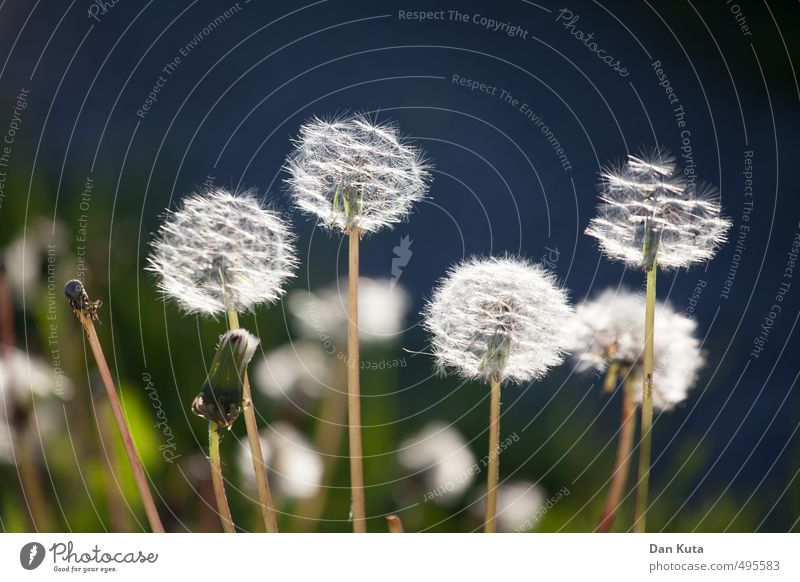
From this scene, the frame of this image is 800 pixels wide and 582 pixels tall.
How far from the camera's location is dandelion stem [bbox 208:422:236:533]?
2.01 ft

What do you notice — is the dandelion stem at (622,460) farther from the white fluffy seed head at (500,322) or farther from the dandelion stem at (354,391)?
the dandelion stem at (354,391)

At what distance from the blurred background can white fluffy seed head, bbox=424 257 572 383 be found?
10 cm

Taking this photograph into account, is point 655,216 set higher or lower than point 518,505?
higher

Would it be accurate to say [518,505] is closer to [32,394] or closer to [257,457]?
[257,457]

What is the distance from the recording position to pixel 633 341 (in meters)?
0.78

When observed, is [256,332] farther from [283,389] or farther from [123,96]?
[123,96]

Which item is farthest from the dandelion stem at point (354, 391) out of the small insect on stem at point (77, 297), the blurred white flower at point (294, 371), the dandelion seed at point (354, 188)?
the small insect on stem at point (77, 297)

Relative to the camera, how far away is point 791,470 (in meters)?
0.92

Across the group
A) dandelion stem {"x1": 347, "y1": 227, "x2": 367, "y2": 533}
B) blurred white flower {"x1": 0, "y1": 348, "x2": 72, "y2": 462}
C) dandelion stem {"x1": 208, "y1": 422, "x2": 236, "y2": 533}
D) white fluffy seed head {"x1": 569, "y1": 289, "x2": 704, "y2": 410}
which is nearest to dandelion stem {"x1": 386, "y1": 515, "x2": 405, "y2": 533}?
dandelion stem {"x1": 347, "y1": 227, "x2": 367, "y2": 533}

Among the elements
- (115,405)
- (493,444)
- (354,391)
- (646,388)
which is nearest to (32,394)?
(115,405)

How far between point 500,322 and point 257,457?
0.83 ft

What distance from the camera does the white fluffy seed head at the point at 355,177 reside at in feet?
2.38
